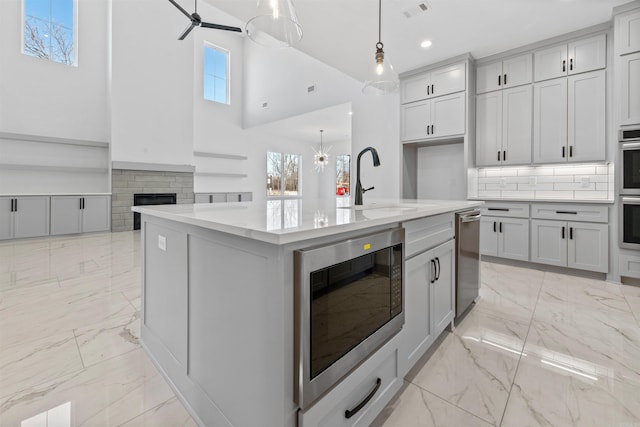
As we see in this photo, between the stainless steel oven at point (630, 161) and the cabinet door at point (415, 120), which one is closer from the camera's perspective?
the stainless steel oven at point (630, 161)

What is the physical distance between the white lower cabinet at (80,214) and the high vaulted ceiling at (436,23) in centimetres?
489

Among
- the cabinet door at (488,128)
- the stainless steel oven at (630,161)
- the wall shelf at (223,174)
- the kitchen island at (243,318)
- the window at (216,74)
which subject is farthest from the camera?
the window at (216,74)

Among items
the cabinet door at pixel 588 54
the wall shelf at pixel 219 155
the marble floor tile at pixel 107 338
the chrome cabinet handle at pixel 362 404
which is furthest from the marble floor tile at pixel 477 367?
the wall shelf at pixel 219 155

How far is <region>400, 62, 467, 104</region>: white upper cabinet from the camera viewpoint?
429 cm

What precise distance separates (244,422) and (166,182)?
7303mm

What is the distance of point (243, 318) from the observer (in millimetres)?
1037

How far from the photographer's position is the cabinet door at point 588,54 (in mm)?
3471

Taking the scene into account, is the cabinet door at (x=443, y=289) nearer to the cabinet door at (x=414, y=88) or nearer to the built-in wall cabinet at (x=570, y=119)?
the built-in wall cabinet at (x=570, y=119)

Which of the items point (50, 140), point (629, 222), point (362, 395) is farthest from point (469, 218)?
point (50, 140)

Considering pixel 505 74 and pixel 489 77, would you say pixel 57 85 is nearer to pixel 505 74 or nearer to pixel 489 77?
pixel 489 77

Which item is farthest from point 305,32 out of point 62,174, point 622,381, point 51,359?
point 62,174

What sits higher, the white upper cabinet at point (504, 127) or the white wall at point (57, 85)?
the white wall at point (57, 85)

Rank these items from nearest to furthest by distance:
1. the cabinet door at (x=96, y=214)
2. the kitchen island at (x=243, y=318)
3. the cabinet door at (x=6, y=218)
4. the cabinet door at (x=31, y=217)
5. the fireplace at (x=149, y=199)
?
the kitchen island at (x=243, y=318)
the cabinet door at (x=6, y=218)
the cabinet door at (x=31, y=217)
the cabinet door at (x=96, y=214)
the fireplace at (x=149, y=199)

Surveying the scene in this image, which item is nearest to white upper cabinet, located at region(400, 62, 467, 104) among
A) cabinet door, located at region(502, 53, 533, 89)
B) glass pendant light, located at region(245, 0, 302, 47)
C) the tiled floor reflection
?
cabinet door, located at region(502, 53, 533, 89)
